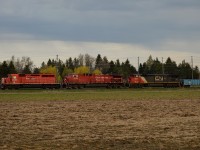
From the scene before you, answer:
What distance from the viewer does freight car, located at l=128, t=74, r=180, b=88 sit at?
9500cm

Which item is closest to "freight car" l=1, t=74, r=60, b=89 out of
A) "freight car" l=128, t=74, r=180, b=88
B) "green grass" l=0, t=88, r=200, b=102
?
"freight car" l=128, t=74, r=180, b=88

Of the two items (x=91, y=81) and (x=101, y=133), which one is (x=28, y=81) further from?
(x=101, y=133)

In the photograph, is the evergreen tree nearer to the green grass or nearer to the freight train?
the freight train

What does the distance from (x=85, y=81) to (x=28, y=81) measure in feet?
44.2

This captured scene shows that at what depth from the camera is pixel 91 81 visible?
8988 cm

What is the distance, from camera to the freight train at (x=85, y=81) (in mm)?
79688

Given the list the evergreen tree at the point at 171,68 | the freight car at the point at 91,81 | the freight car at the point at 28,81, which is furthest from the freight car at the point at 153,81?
the evergreen tree at the point at 171,68

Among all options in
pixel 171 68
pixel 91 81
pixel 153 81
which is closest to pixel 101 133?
pixel 91 81

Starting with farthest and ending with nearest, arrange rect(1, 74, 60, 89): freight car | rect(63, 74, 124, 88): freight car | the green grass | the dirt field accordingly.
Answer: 1. rect(63, 74, 124, 88): freight car
2. rect(1, 74, 60, 89): freight car
3. the green grass
4. the dirt field

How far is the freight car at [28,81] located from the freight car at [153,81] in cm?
2048

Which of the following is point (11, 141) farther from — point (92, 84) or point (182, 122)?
point (92, 84)

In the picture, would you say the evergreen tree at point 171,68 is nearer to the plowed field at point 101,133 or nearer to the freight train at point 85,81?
the freight train at point 85,81

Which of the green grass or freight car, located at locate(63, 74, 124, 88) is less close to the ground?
freight car, located at locate(63, 74, 124, 88)

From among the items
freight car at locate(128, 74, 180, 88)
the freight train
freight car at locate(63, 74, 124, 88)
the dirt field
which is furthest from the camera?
freight car at locate(128, 74, 180, 88)
